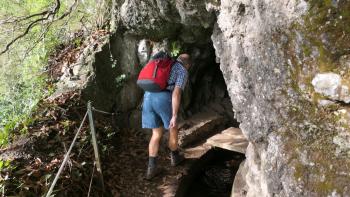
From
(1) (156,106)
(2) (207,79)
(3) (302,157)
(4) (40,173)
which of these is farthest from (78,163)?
(2) (207,79)

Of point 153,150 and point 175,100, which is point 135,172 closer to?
point 153,150

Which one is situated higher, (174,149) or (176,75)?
(176,75)

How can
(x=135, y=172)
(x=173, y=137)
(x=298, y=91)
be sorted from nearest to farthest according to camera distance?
(x=298, y=91), (x=173, y=137), (x=135, y=172)

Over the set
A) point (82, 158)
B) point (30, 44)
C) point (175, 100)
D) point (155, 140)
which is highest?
point (30, 44)

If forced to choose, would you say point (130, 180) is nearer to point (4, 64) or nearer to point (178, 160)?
point (178, 160)

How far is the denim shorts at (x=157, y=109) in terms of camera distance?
225 inches

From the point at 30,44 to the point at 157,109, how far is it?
3.72 meters

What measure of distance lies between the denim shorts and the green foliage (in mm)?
2254

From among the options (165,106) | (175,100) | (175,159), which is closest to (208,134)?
(175,159)

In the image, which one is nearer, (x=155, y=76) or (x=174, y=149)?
(x=155, y=76)

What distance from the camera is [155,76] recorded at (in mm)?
5617

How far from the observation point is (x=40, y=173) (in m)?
5.09

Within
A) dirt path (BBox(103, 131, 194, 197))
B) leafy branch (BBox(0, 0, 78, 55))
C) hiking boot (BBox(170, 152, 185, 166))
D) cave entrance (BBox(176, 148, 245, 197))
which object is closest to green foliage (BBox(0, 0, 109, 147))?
leafy branch (BBox(0, 0, 78, 55))

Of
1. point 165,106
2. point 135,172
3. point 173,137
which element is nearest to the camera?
point 165,106
